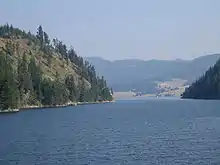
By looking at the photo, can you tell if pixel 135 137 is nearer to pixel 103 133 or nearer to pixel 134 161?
pixel 103 133

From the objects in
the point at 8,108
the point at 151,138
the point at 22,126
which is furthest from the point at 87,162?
the point at 8,108

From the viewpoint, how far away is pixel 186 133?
104m

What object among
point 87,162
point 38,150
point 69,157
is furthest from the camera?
point 38,150

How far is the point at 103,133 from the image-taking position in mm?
106625

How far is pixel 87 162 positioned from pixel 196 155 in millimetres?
16584

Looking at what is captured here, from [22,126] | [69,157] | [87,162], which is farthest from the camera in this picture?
[22,126]

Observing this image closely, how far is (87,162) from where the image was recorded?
220ft

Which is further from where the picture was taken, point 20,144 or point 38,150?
point 20,144

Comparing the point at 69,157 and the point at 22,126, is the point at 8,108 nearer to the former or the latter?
the point at 22,126

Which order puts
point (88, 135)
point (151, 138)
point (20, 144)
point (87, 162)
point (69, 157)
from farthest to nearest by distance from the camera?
point (88, 135) → point (151, 138) → point (20, 144) → point (69, 157) → point (87, 162)

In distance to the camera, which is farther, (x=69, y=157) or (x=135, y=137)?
(x=135, y=137)

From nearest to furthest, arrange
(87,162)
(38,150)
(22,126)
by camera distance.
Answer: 1. (87,162)
2. (38,150)
3. (22,126)

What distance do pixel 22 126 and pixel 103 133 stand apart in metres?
30.0

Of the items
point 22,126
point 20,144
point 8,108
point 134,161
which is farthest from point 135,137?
point 8,108
